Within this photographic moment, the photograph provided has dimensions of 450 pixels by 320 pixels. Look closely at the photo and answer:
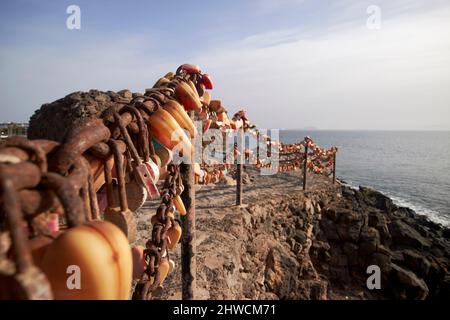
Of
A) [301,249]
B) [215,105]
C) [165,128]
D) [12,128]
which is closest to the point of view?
[165,128]

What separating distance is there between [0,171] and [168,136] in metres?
0.65

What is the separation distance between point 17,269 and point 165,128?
0.69 meters

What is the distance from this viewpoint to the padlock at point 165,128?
108 cm

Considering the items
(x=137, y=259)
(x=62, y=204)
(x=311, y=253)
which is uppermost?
(x=62, y=204)

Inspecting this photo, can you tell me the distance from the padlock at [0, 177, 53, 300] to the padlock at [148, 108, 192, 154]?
2.07 ft

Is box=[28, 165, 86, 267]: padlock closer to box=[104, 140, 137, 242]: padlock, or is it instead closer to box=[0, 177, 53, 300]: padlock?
box=[0, 177, 53, 300]: padlock

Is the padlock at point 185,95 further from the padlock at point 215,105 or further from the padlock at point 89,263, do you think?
the padlock at point 89,263

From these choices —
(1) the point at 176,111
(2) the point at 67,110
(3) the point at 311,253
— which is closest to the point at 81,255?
(1) the point at 176,111

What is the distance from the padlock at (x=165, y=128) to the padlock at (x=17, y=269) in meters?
0.63

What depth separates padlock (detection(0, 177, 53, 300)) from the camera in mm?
447

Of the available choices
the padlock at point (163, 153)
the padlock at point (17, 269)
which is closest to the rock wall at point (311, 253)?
the padlock at point (163, 153)

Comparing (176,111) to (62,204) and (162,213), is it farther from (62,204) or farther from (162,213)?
(62,204)

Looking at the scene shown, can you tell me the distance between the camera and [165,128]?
1080 mm

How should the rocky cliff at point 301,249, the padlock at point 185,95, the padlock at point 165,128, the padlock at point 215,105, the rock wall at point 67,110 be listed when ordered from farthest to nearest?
the rock wall at point 67,110 → the rocky cliff at point 301,249 → the padlock at point 215,105 → the padlock at point 185,95 → the padlock at point 165,128
